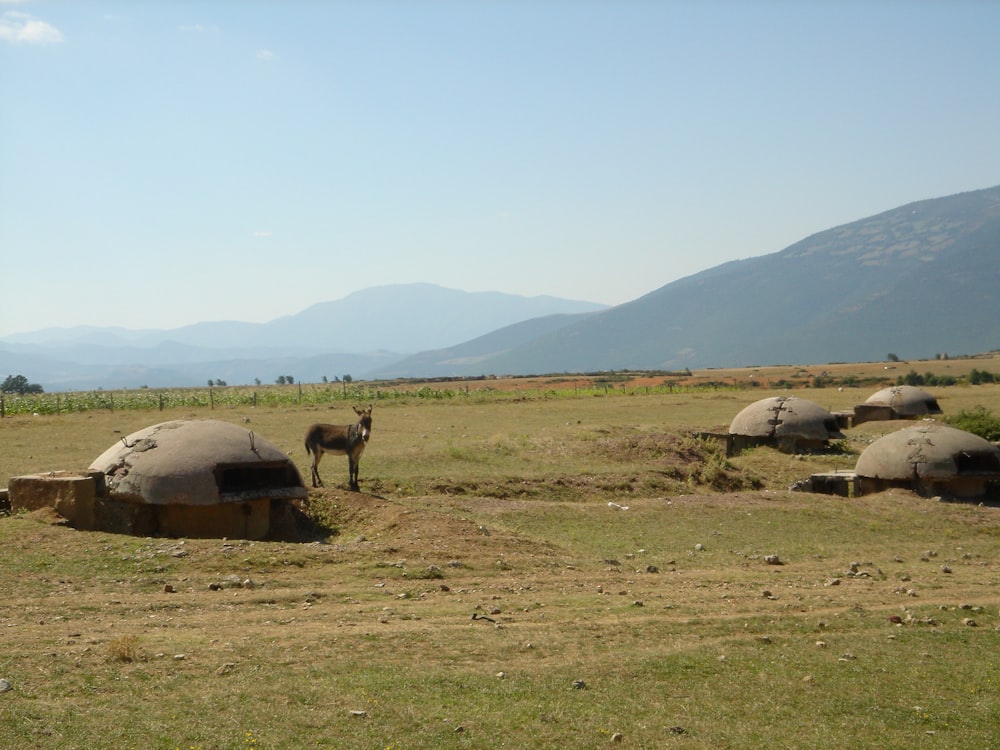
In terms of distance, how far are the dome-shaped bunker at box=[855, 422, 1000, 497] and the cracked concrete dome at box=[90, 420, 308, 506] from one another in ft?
48.9

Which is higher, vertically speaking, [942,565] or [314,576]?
[314,576]

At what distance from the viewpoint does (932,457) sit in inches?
955

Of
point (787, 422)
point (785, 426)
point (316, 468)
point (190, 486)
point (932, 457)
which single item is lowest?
point (932, 457)

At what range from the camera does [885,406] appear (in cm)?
4338

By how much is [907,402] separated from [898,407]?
1.68 feet

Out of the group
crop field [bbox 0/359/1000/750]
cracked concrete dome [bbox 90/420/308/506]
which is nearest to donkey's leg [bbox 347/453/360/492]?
crop field [bbox 0/359/1000/750]

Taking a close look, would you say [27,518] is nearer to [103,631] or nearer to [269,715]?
[103,631]

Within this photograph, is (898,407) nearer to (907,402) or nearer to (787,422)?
(907,402)

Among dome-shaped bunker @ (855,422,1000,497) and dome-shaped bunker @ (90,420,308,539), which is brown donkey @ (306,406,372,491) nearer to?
dome-shaped bunker @ (90,420,308,539)

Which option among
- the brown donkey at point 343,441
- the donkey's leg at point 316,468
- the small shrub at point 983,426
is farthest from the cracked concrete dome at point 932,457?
the donkey's leg at point 316,468

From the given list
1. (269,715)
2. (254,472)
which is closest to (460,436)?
(254,472)

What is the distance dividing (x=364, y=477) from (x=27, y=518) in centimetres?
931

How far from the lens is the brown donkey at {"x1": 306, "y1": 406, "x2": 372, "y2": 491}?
22.0 meters

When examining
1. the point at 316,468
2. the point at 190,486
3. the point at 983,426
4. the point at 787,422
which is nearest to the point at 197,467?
the point at 190,486
